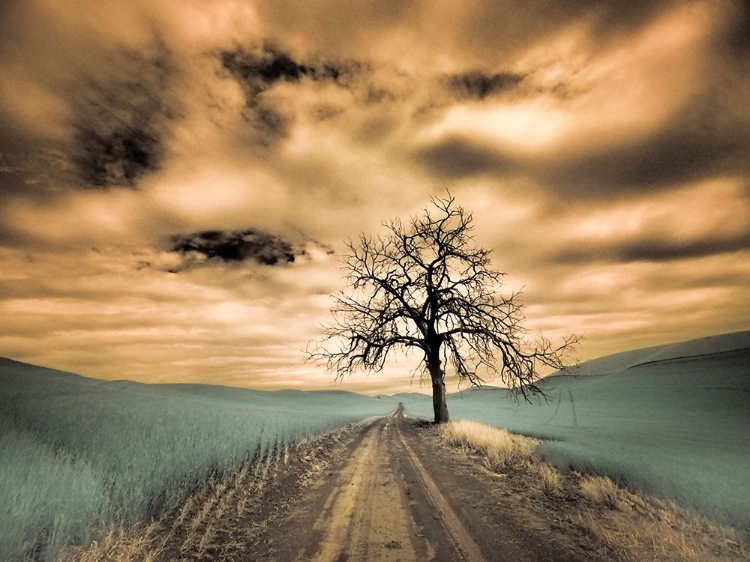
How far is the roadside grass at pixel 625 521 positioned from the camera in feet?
13.9

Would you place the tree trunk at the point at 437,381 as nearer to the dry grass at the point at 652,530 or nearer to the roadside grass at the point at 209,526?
the roadside grass at the point at 209,526

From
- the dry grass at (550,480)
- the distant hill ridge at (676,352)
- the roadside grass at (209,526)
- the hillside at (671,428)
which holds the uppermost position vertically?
the distant hill ridge at (676,352)

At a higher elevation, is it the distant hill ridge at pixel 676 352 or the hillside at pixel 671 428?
the distant hill ridge at pixel 676 352

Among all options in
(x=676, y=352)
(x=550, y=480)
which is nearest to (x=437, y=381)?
(x=550, y=480)

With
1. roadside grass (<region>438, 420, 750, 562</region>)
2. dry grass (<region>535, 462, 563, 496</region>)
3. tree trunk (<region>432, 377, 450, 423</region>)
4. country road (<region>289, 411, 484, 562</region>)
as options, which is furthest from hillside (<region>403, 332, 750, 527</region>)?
country road (<region>289, 411, 484, 562</region>)

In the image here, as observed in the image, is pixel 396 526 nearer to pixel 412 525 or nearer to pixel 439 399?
pixel 412 525

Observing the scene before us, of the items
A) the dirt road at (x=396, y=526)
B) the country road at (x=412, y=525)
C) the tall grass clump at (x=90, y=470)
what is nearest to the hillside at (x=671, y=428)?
the country road at (x=412, y=525)

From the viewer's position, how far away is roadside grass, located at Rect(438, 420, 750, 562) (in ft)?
13.9

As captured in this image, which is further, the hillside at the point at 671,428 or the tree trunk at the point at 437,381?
the tree trunk at the point at 437,381

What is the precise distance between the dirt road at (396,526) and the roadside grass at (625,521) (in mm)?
872

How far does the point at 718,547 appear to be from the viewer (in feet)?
14.6

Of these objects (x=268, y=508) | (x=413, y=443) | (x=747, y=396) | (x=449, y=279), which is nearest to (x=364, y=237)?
(x=449, y=279)

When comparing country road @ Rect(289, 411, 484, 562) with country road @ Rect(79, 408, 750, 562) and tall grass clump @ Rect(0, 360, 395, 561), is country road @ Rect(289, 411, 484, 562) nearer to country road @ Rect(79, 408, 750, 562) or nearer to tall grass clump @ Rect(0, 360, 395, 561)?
country road @ Rect(79, 408, 750, 562)

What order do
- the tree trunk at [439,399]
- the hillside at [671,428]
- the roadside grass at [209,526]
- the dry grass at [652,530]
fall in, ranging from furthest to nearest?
the tree trunk at [439,399], the hillside at [671,428], the roadside grass at [209,526], the dry grass at [652,530]
